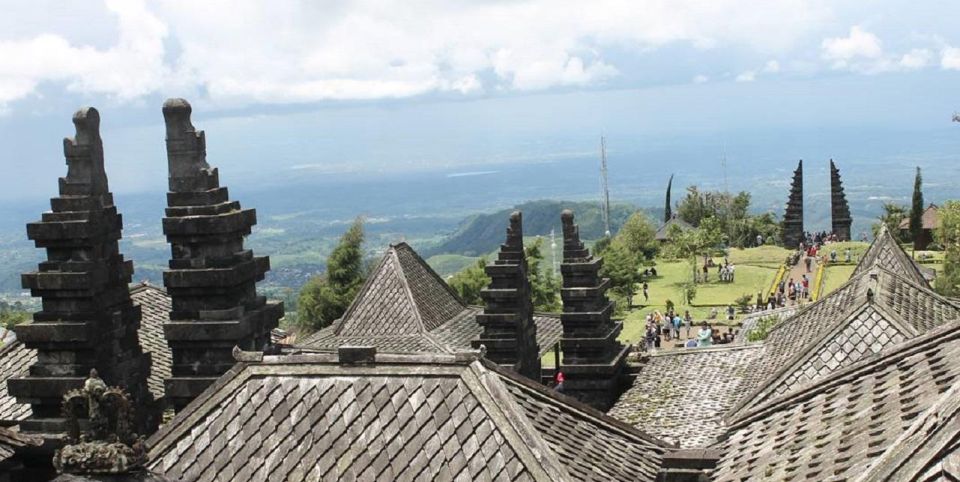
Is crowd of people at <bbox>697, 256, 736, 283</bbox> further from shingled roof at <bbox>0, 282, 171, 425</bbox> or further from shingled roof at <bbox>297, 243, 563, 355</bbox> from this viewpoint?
shingled roof at <bbox>0, 282, 171, 425</bbox>

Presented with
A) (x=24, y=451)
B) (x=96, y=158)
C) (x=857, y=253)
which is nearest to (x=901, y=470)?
(x=24, y=451)

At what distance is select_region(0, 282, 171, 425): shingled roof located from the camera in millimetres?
20984

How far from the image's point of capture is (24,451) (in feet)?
49.1

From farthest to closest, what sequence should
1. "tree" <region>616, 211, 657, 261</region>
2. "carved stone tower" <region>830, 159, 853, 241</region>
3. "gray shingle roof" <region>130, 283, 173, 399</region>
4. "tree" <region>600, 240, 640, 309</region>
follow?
1. "carved stone tower" <region>830, 159, 853, 241</region>
2. "tree" <region>616, 211, 657, 261</region>
3. "tree" <region>600, 240, 640, 309</region>
4. "gray shingle roof" <region>130, 283, 173, 399</region>

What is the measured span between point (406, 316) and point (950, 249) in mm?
41079

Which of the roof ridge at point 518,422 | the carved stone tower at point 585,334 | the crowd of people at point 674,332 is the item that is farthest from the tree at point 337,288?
the roof ridge at point 518,422

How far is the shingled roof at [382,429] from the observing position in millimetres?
11109

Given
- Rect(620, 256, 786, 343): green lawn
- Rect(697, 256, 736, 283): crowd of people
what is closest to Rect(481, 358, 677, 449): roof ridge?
Rect(620, 256, 786, 343): green lawn

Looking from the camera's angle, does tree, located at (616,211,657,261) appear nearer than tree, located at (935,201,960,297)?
No

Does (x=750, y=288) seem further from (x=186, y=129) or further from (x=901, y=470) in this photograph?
(x=901, y=470)

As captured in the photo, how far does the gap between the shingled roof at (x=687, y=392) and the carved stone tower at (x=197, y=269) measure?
7.83 m

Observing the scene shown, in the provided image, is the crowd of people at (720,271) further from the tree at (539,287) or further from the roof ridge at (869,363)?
the roof ridge at (869,363)

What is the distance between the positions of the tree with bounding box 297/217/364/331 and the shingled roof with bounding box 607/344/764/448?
85.8ft

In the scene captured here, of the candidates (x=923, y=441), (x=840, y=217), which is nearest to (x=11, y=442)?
(x=923, y=441)
